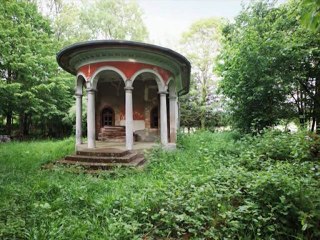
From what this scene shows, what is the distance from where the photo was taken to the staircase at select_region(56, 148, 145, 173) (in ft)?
25.3

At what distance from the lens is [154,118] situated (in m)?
13.4

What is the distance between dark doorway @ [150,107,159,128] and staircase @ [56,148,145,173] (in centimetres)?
450

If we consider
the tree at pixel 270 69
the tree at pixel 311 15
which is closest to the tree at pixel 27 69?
the tree at pixel 270 69

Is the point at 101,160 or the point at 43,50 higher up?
the point at 43,50

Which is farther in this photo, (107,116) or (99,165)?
(107,116)

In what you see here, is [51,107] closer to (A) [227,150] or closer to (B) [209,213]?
(A) [227,150]

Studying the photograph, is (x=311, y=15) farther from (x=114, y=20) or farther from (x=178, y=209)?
(x=114, y=20)

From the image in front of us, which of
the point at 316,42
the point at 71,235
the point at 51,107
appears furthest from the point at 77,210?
the point at 51,107

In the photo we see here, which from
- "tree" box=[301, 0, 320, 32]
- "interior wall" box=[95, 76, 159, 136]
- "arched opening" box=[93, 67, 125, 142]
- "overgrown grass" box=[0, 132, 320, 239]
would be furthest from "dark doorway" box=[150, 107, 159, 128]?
"tree" box=[301, 0, 320, 32]

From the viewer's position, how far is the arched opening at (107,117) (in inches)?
538

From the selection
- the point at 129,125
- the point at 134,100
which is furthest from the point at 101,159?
the point at 134,100

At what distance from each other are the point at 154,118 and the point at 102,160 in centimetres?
567

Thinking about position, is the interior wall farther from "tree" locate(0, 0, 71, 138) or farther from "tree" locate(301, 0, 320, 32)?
"tree" locate(301, 0, 320, 32)

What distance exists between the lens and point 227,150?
8.09 meters
